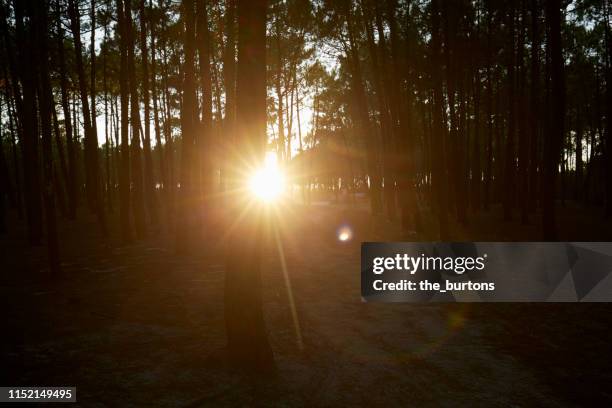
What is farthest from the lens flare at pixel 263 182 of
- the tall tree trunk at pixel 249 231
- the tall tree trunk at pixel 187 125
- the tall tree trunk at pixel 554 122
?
the tall tree trunk at pixel 554 122

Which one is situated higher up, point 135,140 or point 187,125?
point 187,125

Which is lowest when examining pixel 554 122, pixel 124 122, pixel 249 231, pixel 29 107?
→ pixel 249 231

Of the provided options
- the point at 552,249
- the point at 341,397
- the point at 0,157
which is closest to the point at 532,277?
the point at 552,249

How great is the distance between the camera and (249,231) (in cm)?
575

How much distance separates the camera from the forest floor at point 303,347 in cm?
500

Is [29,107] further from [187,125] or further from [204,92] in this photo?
[204,92]

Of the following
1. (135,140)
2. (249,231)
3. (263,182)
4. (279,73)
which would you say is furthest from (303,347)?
(279,73)

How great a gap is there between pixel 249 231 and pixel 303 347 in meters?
2.12

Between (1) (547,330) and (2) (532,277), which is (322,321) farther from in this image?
(2) (532,277)

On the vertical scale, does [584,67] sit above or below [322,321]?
above

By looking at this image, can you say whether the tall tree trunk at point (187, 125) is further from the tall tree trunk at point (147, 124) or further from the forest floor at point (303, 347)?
the tall tree trunk at point (147, 124)

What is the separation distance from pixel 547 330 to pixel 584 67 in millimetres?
31823

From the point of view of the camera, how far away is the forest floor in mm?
5000

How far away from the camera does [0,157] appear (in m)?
23.0
